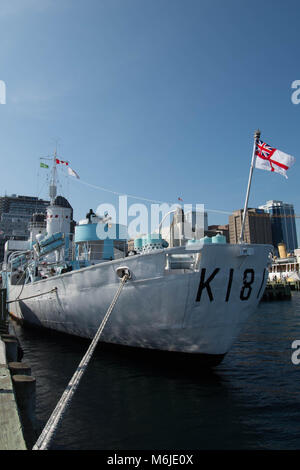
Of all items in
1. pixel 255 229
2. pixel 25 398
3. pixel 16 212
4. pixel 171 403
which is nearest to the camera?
pixel 25 398

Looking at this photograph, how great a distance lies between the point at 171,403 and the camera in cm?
714

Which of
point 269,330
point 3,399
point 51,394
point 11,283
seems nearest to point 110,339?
point 51,394

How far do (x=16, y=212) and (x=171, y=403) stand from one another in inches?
5070

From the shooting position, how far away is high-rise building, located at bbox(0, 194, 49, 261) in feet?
371

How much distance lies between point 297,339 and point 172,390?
419 inches

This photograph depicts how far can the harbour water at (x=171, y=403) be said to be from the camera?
5562 millimetres

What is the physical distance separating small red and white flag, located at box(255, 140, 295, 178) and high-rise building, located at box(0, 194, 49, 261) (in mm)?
104433

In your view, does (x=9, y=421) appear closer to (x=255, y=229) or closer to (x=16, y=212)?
(x=16, y=212)

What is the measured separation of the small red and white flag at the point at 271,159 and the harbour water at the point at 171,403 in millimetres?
6124

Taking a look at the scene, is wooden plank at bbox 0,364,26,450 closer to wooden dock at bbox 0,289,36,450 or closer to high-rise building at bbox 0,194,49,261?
wooden dock at bbox 0,289,36,450

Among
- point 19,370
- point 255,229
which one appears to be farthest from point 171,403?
point 255,229

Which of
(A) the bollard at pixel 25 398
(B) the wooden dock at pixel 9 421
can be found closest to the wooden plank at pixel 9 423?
(B) the wooden dock at pixel 9 421

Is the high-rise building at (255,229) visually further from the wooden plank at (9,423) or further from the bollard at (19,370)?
the wooden plank at (9,423)

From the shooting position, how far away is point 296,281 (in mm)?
72562
